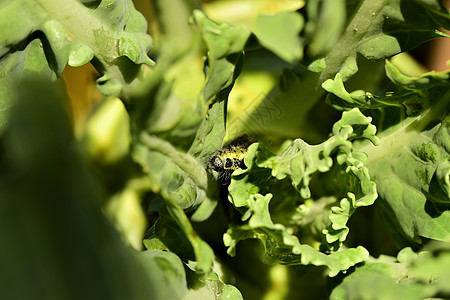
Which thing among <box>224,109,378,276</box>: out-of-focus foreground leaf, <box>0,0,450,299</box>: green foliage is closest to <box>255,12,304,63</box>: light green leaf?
<box>0,0,450,299</box>: green foliage

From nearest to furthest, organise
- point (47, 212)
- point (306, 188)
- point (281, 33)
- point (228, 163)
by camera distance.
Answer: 1. point (47, 212)
2. point (281, 33)
3. point (306, 188)
4. point (228, 163)

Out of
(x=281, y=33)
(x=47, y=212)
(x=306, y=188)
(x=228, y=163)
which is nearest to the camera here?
(x=47, y=212)

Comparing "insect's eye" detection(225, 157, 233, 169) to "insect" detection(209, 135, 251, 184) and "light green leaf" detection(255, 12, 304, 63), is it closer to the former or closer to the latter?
"insect" detection(209, 135, 251, 184)

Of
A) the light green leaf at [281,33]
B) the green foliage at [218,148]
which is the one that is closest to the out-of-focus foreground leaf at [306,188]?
the green foliage at [218,148]

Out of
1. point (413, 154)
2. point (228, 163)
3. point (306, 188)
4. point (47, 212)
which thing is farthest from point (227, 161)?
point (47, 212)

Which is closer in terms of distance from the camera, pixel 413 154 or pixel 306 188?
pixel 306 188

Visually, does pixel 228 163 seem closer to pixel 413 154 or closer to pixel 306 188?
pixel 306 188

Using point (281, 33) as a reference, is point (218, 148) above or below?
below

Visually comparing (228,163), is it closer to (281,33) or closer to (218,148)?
(218,148)
